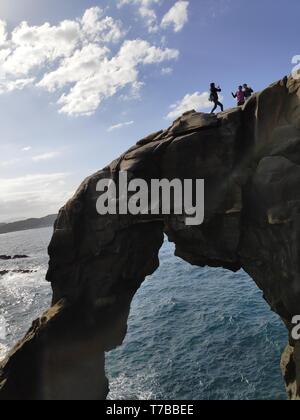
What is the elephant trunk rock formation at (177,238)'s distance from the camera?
66.8 ft

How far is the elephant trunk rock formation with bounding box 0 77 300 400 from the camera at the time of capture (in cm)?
2038

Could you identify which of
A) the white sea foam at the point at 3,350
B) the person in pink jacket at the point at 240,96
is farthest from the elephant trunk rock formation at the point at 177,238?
the white sea foam at the point at 3,350

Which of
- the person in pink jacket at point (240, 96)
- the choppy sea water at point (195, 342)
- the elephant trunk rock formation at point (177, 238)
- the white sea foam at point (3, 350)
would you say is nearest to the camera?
the elephant trunk rock formation at point (177, 238)

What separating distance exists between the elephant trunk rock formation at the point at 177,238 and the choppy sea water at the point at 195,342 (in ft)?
13.4

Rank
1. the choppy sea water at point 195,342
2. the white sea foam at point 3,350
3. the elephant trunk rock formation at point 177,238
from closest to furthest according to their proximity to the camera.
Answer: the elephant trunk rock formation at point 177,238 < the choppy sea water at point 195,342 < the white sea foam at point 3,350

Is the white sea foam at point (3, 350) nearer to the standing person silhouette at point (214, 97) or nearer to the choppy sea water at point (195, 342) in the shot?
the choppy sea water at point (195, 342)

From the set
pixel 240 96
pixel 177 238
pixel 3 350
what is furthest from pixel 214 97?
pixel 3 350

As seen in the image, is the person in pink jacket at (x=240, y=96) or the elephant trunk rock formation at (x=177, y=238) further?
the person in pink jacket at (x=240, y=96)

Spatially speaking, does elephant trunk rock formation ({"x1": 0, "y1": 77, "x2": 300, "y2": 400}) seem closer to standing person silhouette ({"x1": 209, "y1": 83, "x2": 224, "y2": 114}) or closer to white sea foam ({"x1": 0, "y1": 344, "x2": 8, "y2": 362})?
standing person silhouette ({"x1": 209, "y1": 83, "x2": 224, "y2": 114})

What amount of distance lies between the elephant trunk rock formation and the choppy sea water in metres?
4.07

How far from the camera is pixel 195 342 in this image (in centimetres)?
3488

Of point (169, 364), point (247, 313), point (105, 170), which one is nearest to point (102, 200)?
point (105, 170)
